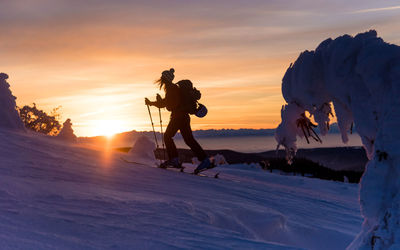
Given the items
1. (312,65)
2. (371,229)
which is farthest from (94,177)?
(371,229)

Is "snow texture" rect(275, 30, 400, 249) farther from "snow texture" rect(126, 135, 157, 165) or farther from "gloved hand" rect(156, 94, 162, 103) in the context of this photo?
"snow texture" rect(126, 135, 157, 165)

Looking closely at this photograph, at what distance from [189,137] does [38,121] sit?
36.6ft

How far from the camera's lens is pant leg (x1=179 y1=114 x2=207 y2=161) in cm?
904

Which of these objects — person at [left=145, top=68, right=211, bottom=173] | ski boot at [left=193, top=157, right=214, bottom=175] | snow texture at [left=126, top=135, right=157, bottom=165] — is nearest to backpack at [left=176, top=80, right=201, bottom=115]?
person at [left=145, top=68, right=211, bottom=173]

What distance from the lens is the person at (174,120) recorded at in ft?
29.0

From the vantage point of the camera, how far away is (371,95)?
10.9 feet

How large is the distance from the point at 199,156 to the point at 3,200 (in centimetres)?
579

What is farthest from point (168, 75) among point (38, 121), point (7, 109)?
point (38, 121)

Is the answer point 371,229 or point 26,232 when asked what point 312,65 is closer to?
point 371,229

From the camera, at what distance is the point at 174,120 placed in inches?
354

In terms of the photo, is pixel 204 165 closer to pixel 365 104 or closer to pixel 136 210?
Answer: pixel 136 210

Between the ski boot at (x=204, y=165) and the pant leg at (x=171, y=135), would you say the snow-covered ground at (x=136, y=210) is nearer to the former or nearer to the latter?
the ski boot at (x=204, y=165)

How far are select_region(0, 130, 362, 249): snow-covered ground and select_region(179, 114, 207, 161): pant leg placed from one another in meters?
1.59

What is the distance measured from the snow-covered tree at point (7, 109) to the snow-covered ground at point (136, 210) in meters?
1.34
